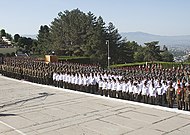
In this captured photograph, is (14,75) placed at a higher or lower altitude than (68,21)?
lower

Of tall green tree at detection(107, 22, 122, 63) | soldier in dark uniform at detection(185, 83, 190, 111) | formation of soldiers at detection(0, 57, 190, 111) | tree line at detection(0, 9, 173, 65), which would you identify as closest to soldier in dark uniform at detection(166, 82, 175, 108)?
formation of soldiers at detection(0, 57, 190, 111)

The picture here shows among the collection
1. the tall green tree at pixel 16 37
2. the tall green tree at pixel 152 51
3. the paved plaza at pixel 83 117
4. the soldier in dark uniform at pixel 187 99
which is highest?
the tall green tree at pixel 16 37

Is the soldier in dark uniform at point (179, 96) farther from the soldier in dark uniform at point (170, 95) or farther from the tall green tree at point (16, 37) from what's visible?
the tall green tree at point (16, 37)

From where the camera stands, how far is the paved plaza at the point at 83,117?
32.1 feet

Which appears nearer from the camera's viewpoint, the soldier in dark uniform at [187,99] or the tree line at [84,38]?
the soldier in dark uniform at [187,99]

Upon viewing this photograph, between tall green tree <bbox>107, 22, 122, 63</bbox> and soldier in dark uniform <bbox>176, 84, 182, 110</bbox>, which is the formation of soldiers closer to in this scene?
soldier in dark uniform <bbox>176, 84, 182, 110</bbox>

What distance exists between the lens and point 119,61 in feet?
169

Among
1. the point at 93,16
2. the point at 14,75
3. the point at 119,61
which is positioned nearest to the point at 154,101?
the point at 14,75

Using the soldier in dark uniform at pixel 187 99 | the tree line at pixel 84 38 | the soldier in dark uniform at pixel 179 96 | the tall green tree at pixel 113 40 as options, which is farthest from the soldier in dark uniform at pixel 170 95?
the tall green tree at pixel 113 40

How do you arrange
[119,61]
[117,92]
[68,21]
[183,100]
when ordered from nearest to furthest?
[183,100], [117,92], [119,61], [68,21]

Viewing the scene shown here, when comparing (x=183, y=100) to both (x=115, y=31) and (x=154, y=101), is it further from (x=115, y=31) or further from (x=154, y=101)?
(x=115, y=31)

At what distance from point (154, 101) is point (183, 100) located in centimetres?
156

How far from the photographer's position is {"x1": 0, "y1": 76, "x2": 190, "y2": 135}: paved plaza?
9.78 meters

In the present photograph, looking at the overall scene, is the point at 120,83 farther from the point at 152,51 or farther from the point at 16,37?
the point at 16,37
